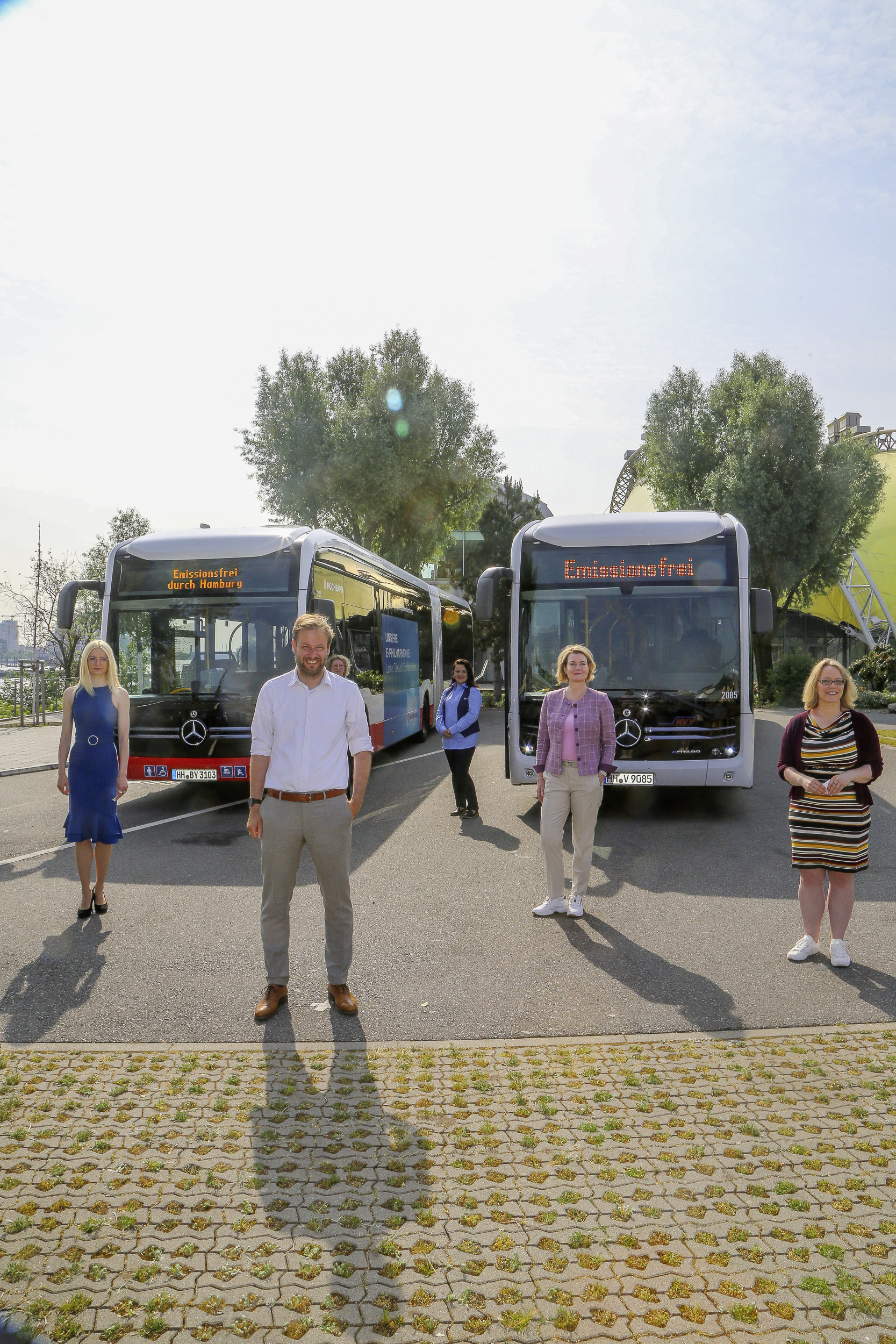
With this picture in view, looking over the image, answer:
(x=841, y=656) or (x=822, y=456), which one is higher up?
(x=822, y=456)

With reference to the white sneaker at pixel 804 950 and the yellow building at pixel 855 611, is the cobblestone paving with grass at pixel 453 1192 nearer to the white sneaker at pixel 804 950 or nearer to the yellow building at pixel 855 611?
the white sneaker at pixel 804 950

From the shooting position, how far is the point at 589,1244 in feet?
9.05

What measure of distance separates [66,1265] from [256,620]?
330 inches

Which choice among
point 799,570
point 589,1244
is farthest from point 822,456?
point 589,1244

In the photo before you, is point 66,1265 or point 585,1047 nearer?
point 66,1265

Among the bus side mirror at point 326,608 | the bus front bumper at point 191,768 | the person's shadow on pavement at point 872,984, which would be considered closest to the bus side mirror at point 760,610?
the bus side mirror at point 326,608

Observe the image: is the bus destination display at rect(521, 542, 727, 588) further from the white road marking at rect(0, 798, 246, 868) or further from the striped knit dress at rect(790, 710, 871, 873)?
the striped knit dress at rect(790, 710, 871, 873)

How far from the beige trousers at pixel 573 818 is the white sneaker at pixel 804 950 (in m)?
1.42

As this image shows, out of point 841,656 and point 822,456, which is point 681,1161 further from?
point 841,656

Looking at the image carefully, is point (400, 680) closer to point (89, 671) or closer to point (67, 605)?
point (67, 605)

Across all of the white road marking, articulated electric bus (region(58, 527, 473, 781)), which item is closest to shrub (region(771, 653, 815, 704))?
articulated electric bus (region(58, 527, 473, 781))

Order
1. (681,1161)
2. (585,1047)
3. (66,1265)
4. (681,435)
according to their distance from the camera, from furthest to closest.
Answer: (681,435)
(585,1047)
(681,1161)
(66,1265)

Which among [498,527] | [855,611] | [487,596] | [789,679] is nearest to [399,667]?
[487,596]

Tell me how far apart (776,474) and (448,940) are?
99.4 ft
